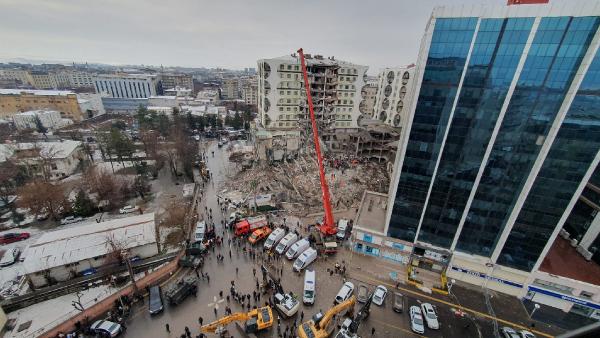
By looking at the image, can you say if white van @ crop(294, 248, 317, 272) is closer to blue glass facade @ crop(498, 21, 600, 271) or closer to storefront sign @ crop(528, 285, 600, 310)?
blue glass facade @ crop(498, 21, 600, 271)

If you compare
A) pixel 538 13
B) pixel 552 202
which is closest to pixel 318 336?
pixel 552 202

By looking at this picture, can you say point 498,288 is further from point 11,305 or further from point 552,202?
point 11,305

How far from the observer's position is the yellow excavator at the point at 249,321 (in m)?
→ 22.0

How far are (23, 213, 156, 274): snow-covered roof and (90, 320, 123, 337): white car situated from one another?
8.47 m

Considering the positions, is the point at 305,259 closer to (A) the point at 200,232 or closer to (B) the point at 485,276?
(A) the point at 200,232

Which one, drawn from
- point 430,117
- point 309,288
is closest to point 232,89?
point 430,117

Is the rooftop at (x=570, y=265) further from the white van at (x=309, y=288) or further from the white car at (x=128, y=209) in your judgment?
the white car at (x=128, y=209)

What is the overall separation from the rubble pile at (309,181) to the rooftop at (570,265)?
24.1 m

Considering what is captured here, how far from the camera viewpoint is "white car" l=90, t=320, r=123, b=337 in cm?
2196

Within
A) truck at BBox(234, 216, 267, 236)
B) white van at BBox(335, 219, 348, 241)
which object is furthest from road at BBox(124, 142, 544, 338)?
truck at BBox(234, 216, 267, 236)

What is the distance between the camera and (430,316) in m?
24.3

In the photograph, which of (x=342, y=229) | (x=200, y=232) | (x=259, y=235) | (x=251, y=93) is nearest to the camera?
(x=200, y=232)

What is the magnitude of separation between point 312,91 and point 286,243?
3861cm

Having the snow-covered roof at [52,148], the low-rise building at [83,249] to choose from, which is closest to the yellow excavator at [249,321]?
the low-rise building at [83,249]
